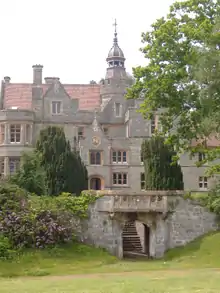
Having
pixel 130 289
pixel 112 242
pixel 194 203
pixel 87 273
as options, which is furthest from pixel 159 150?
pixel 130 289

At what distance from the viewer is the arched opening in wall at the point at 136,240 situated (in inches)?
1255

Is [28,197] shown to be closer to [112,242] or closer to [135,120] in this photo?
[112,242]

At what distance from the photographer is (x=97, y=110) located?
4759 centimetres

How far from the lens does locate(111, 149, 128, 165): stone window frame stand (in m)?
44.0

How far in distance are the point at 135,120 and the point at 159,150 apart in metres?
8.67

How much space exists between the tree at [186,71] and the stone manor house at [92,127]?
17030mm

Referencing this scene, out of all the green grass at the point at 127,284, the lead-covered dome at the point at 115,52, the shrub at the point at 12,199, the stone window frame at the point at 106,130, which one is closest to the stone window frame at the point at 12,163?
the stone window frame at the point at 106,130

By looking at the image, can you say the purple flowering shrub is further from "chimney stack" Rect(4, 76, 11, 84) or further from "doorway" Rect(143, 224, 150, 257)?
"chimney stack" Rect(4, 76, 11, 84)

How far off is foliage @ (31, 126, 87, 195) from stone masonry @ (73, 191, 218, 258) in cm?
526

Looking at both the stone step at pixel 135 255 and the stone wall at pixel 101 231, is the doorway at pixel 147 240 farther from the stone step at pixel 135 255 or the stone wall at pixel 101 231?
the stone wall at pixel 101 231

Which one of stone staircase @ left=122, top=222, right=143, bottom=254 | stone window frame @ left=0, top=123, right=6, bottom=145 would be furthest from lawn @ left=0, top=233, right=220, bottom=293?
stone window frame @ left=0, top=123, right=6, bottom=145

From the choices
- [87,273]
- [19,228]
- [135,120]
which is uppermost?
[135,120]

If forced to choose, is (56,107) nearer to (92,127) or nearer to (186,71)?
(92,127)

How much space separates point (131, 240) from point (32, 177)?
767 centimetres
